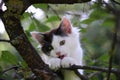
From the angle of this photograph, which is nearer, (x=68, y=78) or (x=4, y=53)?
(x=4, y=53)

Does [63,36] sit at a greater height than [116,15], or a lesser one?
lesser

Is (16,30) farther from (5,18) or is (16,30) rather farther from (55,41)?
(55,41)

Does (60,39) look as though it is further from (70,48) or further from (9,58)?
(9,58)

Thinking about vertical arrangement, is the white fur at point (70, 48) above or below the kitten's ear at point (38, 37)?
below

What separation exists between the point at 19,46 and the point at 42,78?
4.9 inches

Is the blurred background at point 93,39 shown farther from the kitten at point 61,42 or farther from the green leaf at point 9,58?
the kitten at point 61,42

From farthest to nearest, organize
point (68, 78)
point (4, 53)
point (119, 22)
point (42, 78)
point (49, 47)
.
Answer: point (49, 47) → point (68, 78) → point (4, 53) → point (42, 78) → point (119, 22)

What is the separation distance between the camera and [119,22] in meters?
0.24

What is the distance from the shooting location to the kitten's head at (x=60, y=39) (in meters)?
1.97

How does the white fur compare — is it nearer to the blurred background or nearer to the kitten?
the kitten

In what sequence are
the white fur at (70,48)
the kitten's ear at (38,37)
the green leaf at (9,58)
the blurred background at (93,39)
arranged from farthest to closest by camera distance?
the kitten's ear at (38,37) < the white fur at (70,48) < the green leaf at (9,58) < the blurred background at (93,39)

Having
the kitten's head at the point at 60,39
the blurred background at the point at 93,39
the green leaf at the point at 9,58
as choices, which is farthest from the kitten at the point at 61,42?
the green leaf at the point at 9,58

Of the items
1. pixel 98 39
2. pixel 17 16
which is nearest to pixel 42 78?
pixel 17 16

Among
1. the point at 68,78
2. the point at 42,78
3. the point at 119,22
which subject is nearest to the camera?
the point at 119,22
